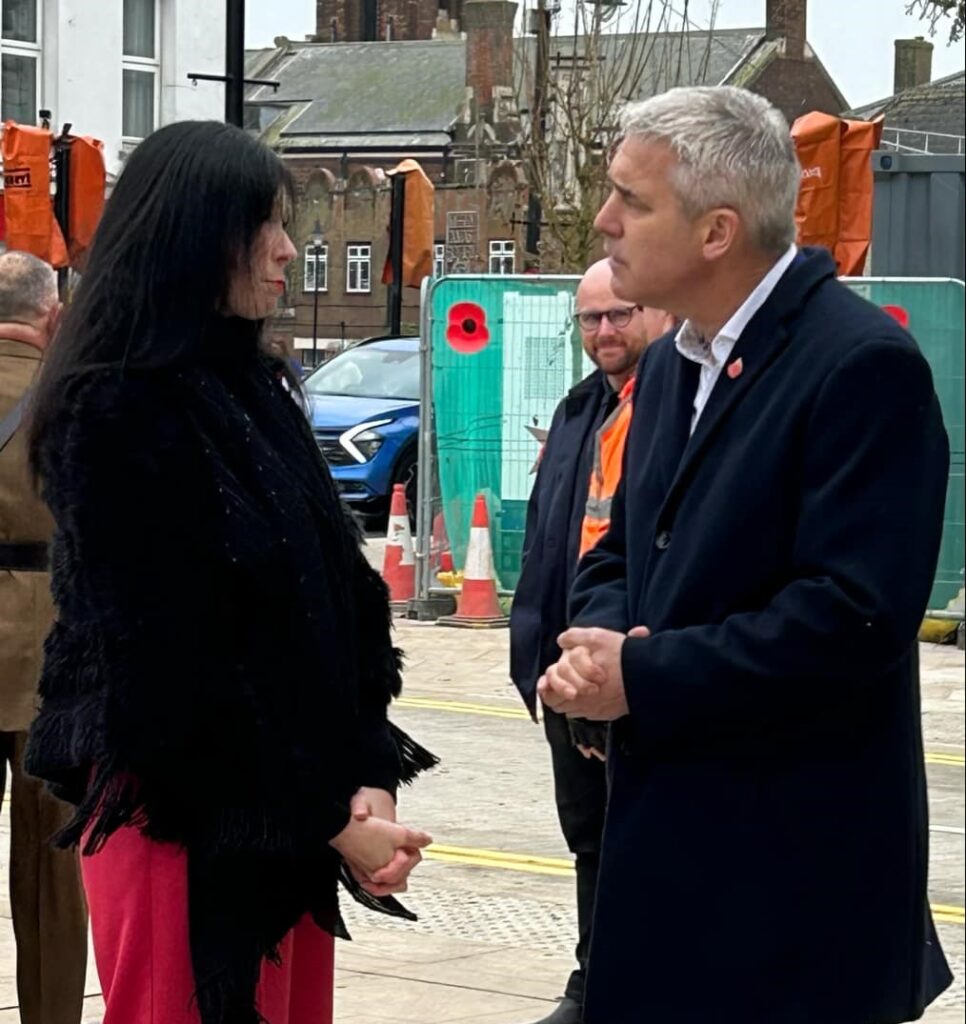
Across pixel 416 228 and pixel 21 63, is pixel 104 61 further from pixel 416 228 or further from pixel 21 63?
pixel 416 228

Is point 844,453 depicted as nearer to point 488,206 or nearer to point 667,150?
point 667,150

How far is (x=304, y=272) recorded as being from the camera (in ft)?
222

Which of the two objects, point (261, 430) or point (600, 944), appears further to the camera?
point (261, 430)

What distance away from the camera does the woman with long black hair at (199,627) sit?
3.25m

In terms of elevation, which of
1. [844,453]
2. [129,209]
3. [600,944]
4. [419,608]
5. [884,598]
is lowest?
[419,608]

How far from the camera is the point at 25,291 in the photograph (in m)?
5.34

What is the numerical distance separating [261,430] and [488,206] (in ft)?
191

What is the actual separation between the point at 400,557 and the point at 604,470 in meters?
9.29

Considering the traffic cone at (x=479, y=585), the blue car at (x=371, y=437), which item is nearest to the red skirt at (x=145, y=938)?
the traffic cone at (x=479, y=585)

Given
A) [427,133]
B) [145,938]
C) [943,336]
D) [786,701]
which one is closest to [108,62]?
[943,336]

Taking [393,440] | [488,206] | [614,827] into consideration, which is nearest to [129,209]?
[614,827]

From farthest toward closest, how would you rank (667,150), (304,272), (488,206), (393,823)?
(304,272)
(488,206)
(393,823)
(667,150)

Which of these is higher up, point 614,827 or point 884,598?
point 884,598

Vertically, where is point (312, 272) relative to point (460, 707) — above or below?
above
